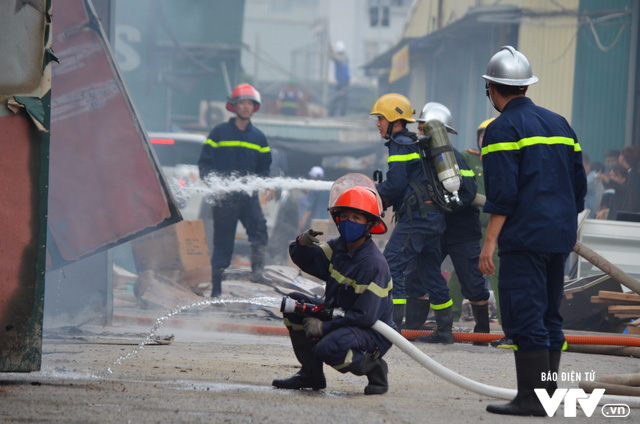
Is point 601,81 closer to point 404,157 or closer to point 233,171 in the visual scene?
point 233,171

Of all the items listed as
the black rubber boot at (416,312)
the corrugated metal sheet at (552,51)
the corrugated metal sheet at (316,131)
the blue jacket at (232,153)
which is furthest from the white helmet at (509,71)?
the corrugated metal sheet at (316,131)

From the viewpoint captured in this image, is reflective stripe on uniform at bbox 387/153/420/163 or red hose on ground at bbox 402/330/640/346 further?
reflective stripe on uniform at bbox 387/153/420/163

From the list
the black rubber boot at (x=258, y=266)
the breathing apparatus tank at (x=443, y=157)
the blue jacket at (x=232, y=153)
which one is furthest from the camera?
the black rubber boot at (x=258, y=266)

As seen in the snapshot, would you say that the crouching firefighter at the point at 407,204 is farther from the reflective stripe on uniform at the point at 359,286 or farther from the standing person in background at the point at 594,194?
the standing person in background at the point at 594,194

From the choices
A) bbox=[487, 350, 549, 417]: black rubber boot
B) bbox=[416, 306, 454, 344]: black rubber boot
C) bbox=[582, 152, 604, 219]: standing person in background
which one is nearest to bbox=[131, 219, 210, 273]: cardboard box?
bbox=[416, 306, 454, 344]: black rubber boot

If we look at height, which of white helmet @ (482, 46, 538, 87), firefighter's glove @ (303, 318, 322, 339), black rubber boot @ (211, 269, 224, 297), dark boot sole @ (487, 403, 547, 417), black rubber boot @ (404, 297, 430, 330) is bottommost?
black rubber boot @ (211, 269, 224, 297)

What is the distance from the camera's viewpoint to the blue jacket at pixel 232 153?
8.96 meters

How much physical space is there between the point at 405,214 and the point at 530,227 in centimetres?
277

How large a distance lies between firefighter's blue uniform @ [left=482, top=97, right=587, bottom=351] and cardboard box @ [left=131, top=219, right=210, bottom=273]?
21.2 feet

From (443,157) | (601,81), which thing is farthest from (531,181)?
(601,81)

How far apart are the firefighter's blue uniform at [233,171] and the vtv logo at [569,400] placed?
17.5 feet

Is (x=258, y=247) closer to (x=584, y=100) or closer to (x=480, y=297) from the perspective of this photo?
(x=480, y=297)

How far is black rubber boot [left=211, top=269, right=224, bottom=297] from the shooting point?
8.77 metres

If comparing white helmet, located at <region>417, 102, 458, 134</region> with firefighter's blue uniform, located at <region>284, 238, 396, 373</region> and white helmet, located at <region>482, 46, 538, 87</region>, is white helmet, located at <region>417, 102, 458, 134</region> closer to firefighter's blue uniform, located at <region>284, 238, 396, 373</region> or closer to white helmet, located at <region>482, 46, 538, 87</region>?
white helmet, located at <region>482, 46, 538, 87</region>
